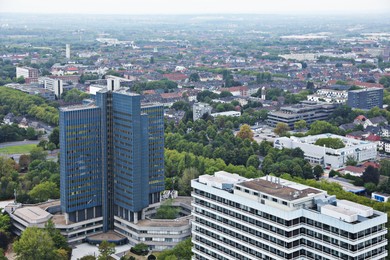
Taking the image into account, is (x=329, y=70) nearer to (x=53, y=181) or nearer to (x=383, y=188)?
(x=383, y=188)

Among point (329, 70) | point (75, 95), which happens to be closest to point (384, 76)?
point (329, 70)

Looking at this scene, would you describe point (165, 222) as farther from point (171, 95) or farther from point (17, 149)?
point (171, 95)

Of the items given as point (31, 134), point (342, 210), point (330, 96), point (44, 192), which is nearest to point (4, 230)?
point (44, 192)

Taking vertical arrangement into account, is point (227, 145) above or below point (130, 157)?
below

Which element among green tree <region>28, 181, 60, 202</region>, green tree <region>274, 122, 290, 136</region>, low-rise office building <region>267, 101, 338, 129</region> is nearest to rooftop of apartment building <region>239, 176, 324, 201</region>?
green tree <region>28, 181, 60, 202</region>

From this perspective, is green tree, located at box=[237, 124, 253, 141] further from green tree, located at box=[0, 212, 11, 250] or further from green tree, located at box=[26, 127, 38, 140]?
green tree, located at box=[0, 212, 11, 250]

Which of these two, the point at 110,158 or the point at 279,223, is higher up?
the point at 279,223
